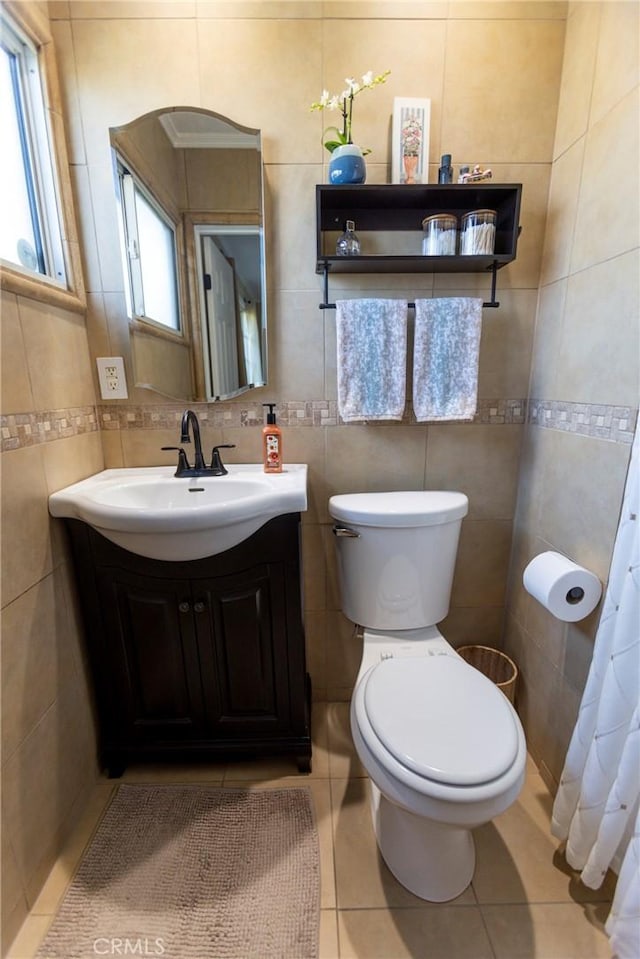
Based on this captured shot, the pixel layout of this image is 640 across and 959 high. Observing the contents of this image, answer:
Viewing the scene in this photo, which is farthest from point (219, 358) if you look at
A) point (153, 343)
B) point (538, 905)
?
point (538, 905)

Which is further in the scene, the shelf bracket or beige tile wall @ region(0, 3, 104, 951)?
the shelf bracket

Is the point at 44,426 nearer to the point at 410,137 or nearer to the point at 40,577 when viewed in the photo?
the point at 40,577

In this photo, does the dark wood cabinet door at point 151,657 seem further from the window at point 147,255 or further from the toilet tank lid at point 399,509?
the window at point 147,255

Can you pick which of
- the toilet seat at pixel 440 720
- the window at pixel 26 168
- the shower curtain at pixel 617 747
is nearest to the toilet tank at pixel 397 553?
the toilet seat at pixel 440 720

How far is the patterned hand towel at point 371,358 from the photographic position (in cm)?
122

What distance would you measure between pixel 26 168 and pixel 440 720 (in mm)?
1782

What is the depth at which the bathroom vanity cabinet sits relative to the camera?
3.72 ft

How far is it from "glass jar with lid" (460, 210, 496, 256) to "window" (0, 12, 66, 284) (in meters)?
1.17

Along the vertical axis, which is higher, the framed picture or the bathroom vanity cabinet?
the framed picture

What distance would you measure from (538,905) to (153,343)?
183cm

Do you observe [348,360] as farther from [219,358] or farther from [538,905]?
[538,905]

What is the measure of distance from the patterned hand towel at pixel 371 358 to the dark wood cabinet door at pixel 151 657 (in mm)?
729

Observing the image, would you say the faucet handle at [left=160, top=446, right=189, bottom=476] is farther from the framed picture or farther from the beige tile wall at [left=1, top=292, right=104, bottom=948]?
the framed picture

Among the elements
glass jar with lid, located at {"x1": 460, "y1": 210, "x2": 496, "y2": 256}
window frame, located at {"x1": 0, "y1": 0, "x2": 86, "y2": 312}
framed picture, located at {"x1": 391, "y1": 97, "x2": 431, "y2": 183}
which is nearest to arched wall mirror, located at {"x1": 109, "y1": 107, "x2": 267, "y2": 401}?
window frame, located at {"x1": 0, "y1": 0, "x2": 86, "y2": 312}
